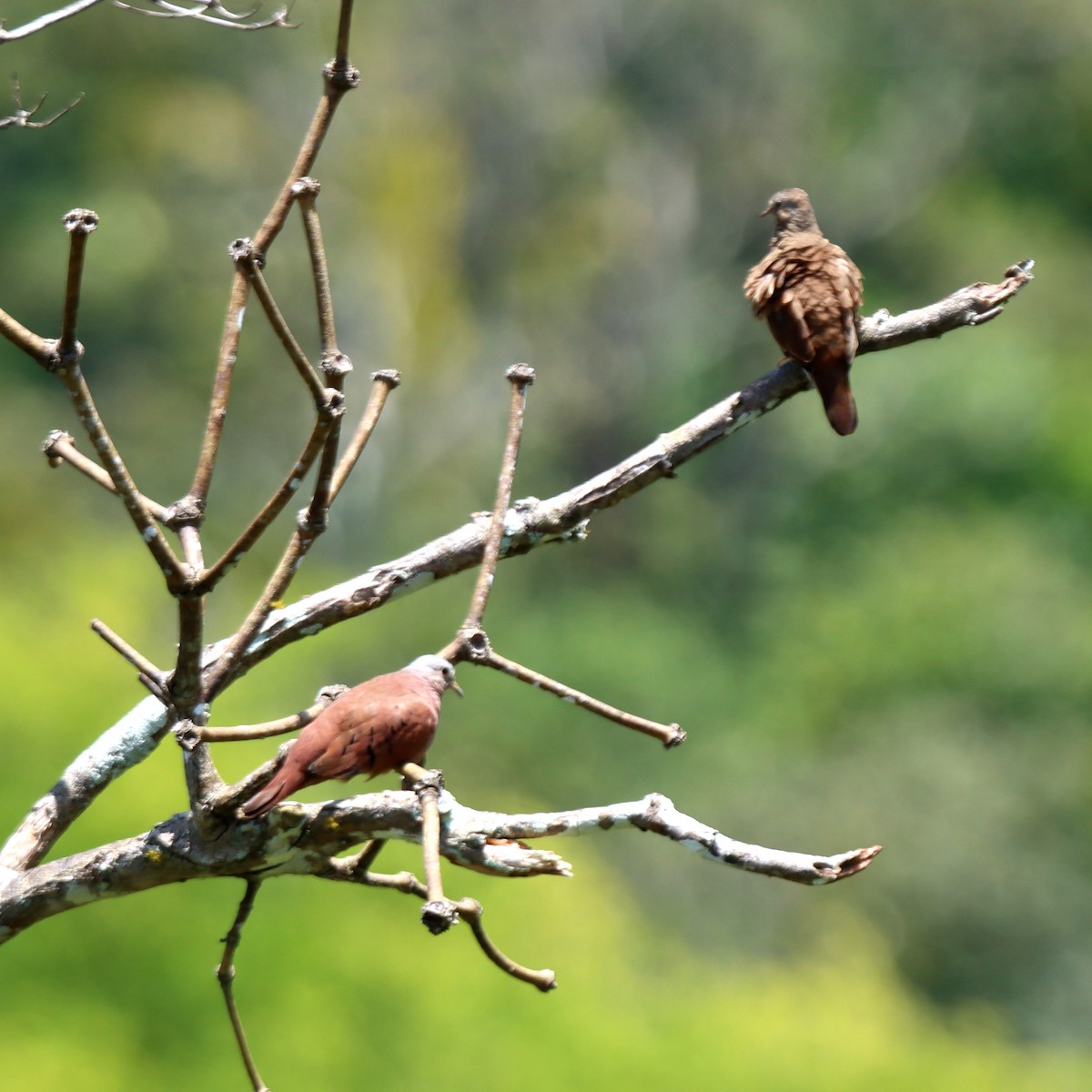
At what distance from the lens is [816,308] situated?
15.0 ft

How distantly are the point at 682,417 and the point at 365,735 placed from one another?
71.8ft

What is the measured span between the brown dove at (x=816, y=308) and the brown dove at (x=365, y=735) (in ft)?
5.03

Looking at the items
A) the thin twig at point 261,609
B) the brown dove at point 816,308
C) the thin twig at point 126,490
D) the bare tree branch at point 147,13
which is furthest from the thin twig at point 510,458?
the brown dove at point 816,308

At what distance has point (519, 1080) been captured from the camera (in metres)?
13.5

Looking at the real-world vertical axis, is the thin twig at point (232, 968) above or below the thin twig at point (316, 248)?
below

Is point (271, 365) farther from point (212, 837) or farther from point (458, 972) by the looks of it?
point (212, 837)

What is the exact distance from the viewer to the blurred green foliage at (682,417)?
20984 millimetres

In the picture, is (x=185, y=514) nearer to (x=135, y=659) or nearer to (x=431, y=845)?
(x=135, y=659)

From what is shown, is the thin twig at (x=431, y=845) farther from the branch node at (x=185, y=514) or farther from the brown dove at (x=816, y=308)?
the brown dove at (x=816, y=308)

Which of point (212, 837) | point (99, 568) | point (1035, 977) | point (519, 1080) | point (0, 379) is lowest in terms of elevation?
point (212, 837)

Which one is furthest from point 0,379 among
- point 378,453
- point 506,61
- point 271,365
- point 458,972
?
point 458,972

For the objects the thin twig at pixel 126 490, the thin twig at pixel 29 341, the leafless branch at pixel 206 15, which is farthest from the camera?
the leafless branch at pixel 206 15

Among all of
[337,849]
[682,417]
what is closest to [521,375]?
[337,849]

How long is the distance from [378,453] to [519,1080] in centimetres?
1292
